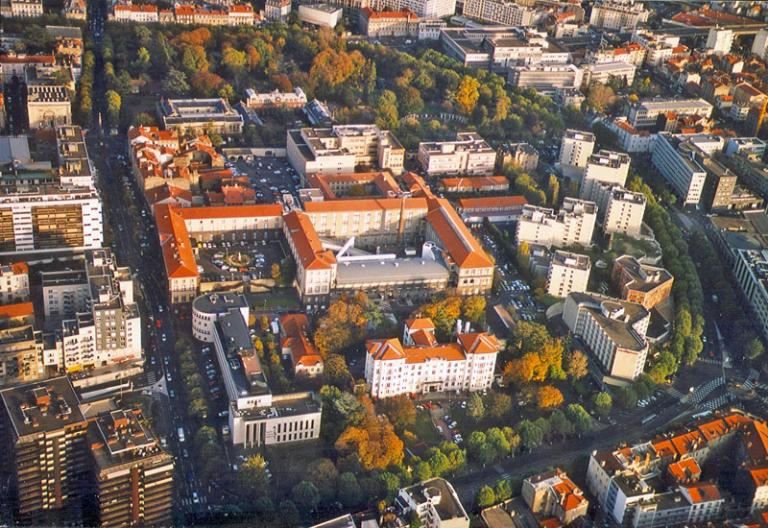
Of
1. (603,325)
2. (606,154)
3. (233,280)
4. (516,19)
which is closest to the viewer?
(603,325)

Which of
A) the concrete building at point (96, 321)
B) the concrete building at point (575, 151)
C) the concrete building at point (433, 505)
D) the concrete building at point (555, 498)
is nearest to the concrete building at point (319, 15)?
the concrete building at point (575, 151)

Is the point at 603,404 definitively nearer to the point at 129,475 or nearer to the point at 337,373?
the point at 337,373

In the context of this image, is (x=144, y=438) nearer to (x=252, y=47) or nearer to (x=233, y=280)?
(x=233, y=280)

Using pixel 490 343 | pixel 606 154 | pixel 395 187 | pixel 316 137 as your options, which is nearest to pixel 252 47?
pixel 316 137

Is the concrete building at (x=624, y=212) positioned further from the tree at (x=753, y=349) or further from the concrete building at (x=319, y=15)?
the concrete building at (x=319, y=15)

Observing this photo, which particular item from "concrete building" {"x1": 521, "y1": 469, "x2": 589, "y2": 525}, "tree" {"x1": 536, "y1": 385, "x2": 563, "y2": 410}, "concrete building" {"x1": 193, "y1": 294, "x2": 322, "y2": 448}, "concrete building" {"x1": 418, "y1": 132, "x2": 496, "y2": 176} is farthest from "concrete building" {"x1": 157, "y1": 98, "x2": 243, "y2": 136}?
"concrete building" {"x1": 521, "y1": 469, "x2": 589, "y2": 525}

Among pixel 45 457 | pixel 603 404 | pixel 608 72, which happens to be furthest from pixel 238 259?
pixel 608 72

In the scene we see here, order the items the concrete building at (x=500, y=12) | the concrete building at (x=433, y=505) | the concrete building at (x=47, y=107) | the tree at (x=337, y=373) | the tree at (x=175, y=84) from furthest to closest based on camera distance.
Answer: the concrete building at (x=500, y=12) < the tree at (x=175, y=84) < the concrete building at (x=47, y=107) < the tree at (x=337, y=373) < the concrete building at (x=433, y=505)
